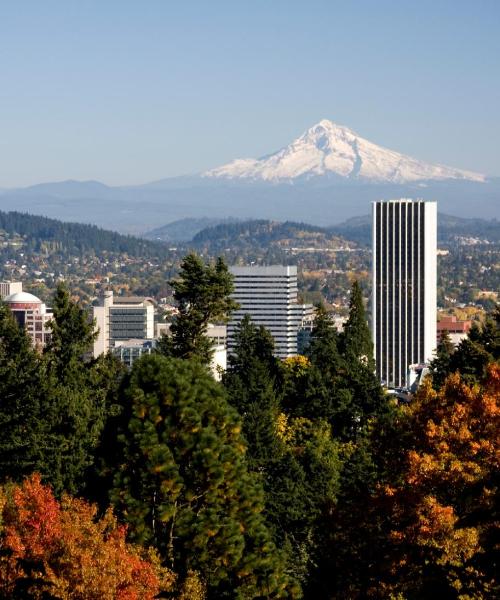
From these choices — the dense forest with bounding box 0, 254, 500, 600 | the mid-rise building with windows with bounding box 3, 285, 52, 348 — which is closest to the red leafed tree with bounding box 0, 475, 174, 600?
the dense forest with bounding box 0, 254, 500, 600

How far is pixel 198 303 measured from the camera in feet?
115

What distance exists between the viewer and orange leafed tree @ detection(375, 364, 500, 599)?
64.0 feet

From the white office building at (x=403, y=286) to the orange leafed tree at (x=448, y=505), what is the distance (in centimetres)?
10229

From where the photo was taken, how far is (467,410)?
20938mm

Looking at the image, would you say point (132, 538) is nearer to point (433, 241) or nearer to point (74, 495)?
point (74, 495)

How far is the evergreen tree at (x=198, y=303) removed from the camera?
3488cm

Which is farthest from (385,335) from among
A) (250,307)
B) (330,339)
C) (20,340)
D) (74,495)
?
(74,495)

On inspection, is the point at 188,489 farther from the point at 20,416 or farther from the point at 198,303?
the point at 198,303

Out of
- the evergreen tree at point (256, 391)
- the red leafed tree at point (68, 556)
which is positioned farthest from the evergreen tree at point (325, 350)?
the red leafed tree at point (68, 556)

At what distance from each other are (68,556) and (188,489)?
2224 millimetres

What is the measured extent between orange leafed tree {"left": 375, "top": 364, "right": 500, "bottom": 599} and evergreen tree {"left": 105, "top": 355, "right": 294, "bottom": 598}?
1.77 metres

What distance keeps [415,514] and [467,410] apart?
5.91 feet

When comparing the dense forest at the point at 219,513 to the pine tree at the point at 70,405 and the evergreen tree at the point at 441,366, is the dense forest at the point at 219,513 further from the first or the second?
the evergreen tree at the point at 441,366

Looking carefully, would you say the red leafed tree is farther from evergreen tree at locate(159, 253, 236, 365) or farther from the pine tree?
evergreen tree at locate(159, 253, 236, 365)
